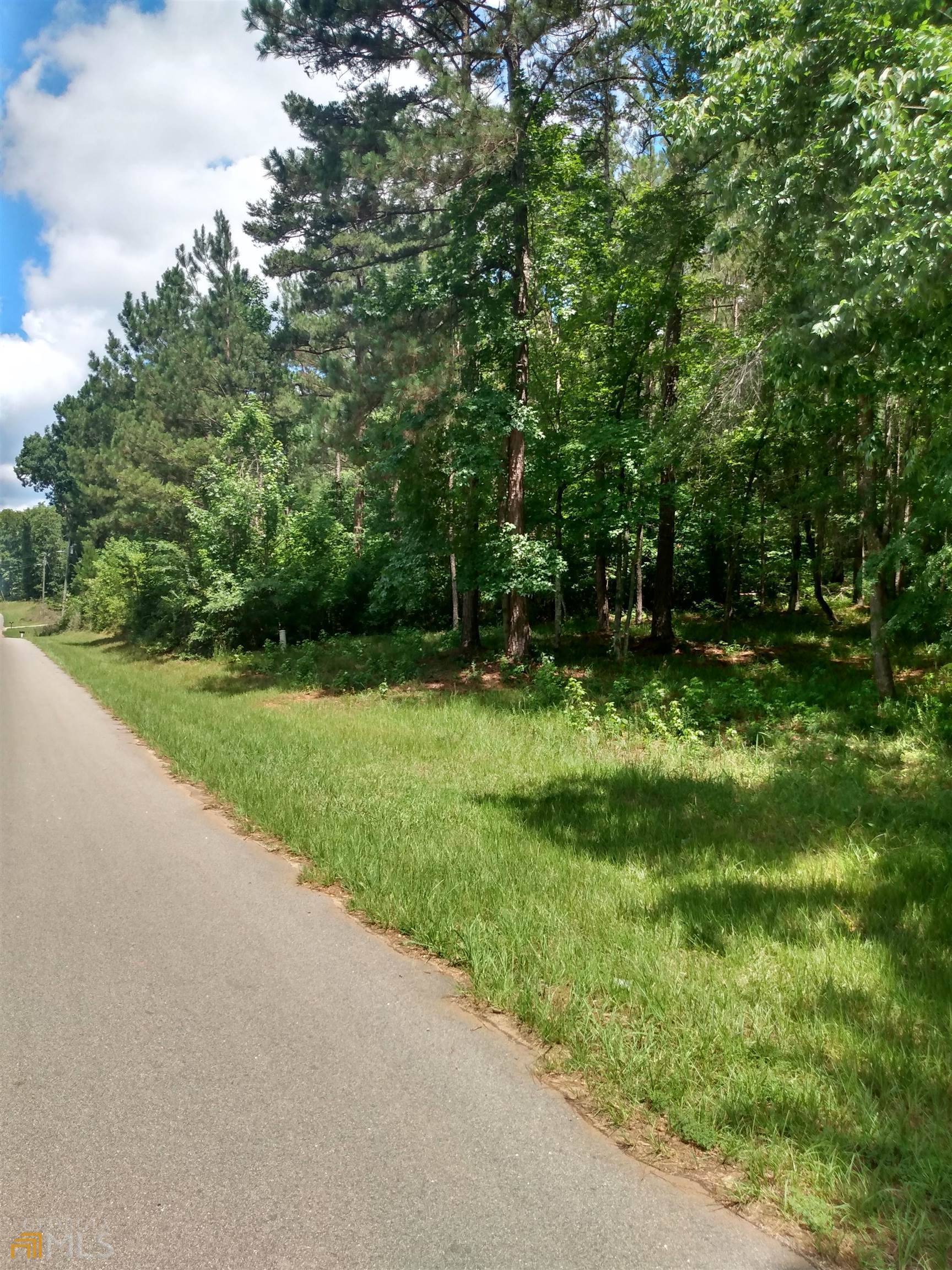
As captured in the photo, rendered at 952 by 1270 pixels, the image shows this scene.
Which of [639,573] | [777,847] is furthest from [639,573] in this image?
[777,847]

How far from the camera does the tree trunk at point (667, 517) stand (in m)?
15.2

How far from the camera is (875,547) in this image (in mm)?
11508

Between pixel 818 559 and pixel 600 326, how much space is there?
6810 mm

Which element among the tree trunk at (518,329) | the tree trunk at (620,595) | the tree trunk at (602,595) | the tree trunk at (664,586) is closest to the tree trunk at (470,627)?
the tree trunk at (518,329)

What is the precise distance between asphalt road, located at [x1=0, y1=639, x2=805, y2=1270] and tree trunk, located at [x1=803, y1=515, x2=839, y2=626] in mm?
14225

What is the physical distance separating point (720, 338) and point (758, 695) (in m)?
7.02

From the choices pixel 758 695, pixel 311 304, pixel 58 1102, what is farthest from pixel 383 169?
pixel 58 1102

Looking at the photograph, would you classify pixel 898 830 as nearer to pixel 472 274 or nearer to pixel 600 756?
pixel 600 756

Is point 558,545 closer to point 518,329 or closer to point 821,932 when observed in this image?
point 518,329

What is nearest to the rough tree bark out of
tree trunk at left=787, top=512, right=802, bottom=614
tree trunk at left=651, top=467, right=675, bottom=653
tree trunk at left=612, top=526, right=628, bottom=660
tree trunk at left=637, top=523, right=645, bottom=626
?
tree trunk at left=637, top=523, right=645, bottom=626

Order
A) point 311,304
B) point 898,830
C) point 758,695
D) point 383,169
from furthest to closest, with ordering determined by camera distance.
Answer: point 311,304
point 383,169
point 758,695
point 898,830

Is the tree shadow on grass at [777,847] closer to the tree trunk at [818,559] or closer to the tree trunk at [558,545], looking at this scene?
the tree trunk at [558,545]

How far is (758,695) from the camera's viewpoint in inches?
477

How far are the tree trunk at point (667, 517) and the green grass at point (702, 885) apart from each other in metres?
4.26
